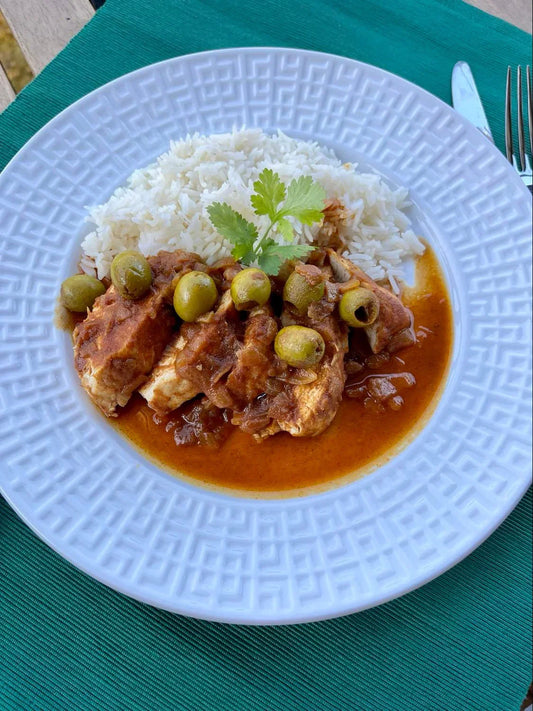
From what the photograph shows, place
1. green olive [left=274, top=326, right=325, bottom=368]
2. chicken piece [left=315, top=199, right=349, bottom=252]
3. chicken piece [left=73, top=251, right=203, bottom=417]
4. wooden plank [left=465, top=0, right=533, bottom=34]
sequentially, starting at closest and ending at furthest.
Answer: green olive [left=274, top=326, right=325, bottom=368], chicken piece [left=73, top=251, right=203, bottom=417], chicken piece [left=315, top=199, right=349, bottom=252], wooden plank [left=465, top=0, right=533, bottom=34]

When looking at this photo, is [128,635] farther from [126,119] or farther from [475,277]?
[126,119]

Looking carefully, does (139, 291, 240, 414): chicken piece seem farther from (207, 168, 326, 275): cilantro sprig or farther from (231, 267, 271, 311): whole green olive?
(207, 168, 326, 275): cilantro sprig

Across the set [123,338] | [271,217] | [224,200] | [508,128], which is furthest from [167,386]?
[508,128]

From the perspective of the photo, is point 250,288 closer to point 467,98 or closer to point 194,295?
point 194,295

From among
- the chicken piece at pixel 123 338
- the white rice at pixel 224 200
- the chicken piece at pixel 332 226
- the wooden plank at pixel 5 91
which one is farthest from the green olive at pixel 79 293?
the wooden plank at pixel 5 91

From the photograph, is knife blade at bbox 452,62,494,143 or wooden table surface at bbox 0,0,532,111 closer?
knife blade at bbox 452,62,494,143

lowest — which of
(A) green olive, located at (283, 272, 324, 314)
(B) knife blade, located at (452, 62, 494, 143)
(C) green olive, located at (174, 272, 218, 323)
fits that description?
(C) green olive, located at (174, 272, 218, 323)

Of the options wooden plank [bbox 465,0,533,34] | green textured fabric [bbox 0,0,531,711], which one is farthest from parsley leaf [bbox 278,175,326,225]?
wooden plank [bbox 465,0,533,34]

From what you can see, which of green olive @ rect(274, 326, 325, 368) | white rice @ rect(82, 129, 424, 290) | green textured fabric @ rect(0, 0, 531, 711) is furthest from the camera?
white rice @ rect(82, 129, 424, 290)

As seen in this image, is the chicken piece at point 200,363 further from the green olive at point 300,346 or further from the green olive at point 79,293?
the green olive at point 79,293
